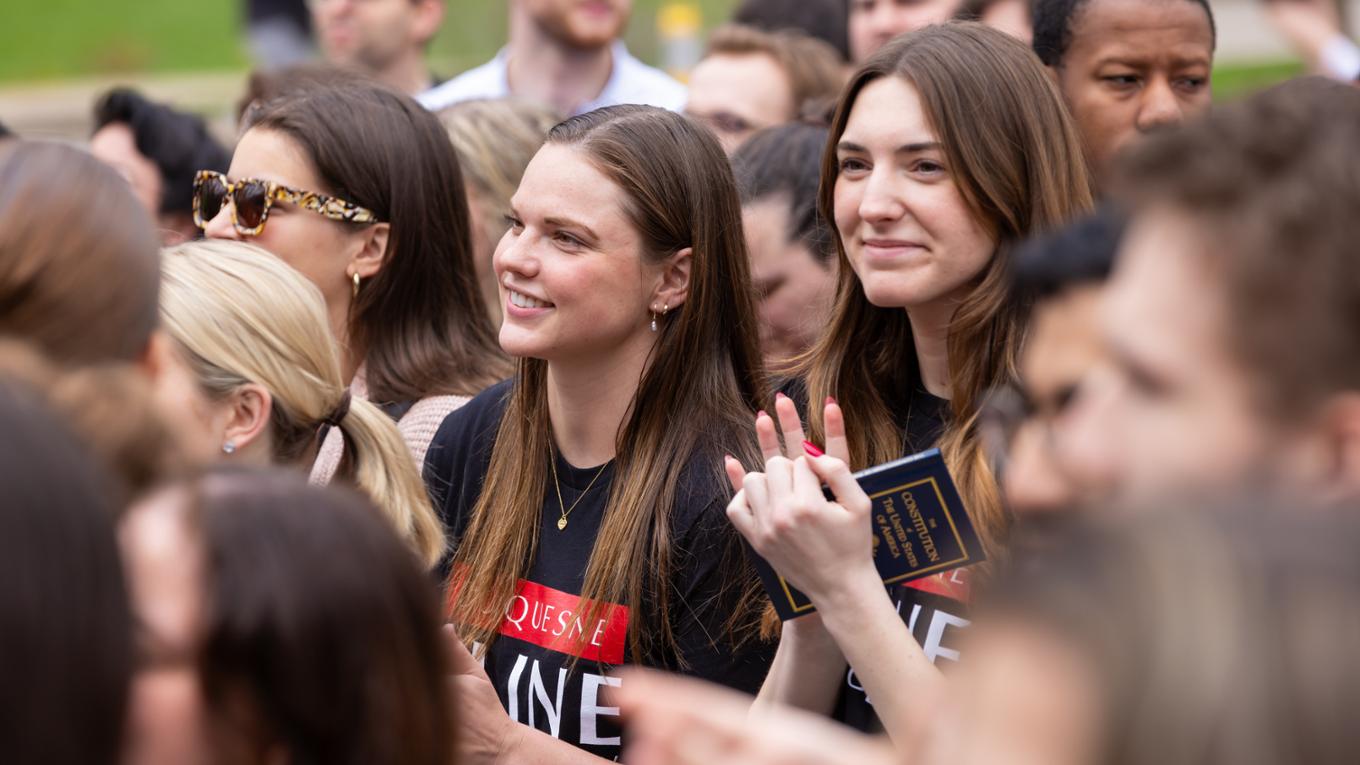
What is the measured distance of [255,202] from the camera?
13.4 ft

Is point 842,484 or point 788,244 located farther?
point 788,244

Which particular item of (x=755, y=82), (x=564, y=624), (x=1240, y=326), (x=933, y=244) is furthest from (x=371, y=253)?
(x=1240, y=326)

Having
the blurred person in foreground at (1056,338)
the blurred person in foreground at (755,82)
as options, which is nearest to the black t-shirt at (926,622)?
the blurred person in foreground at (1056,338)

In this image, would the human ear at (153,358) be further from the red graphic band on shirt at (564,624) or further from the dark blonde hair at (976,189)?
the dark blonde hair at (976,189)

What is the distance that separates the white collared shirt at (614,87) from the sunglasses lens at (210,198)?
204 cm

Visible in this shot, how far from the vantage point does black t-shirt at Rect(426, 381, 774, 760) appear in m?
3.00

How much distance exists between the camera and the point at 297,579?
60.0 inches

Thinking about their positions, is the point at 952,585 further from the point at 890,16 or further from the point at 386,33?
the point at 386,33

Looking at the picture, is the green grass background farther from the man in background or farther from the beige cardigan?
the beige cardigan

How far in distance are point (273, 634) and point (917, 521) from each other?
1.25m

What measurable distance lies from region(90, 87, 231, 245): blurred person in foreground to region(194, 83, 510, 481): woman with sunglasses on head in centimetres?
178

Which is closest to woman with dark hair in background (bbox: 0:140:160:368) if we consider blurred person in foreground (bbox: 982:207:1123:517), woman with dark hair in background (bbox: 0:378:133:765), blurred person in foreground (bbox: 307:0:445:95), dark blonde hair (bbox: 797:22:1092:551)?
woman with dark hair in background (bbox: 0:378:133:765)

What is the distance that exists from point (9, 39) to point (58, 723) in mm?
18957

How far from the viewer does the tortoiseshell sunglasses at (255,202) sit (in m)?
4.07
